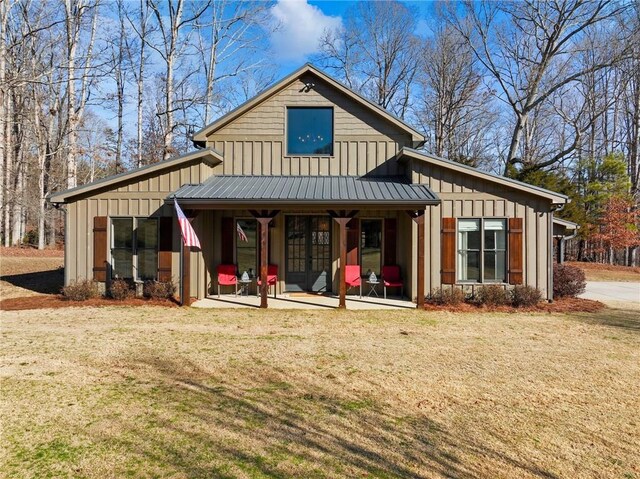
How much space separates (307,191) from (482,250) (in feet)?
15.6

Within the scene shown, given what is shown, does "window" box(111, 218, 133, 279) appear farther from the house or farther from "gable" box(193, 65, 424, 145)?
"gable" box(193, 65, 424, 145)

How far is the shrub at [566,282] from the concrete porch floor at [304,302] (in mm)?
4430

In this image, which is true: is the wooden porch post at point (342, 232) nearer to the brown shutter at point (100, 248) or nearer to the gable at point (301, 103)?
the gable at point (301, 103)

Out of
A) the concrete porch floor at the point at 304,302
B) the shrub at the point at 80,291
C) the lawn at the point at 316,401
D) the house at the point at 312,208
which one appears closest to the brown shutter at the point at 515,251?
the house at the point at 312,208

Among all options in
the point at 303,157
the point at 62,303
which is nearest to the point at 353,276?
the point at 303,157

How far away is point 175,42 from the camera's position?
18.3m

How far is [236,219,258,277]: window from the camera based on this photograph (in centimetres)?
1076

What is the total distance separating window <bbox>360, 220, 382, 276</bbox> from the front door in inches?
38.8

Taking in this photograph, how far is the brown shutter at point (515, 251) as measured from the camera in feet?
31.4

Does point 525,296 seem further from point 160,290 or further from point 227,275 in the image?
point 160,290

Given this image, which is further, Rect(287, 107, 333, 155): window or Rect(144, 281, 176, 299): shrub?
Rect(287, 107, 333, 155): window

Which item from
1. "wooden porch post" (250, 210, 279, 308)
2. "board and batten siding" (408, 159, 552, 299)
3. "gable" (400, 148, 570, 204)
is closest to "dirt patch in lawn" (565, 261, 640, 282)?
"board and batten siding" (408, 159, 552, 299)

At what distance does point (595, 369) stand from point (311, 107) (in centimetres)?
904

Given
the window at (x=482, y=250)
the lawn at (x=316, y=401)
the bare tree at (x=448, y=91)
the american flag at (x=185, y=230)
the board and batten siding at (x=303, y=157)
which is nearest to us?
the lawn at (x=316, y=401)
